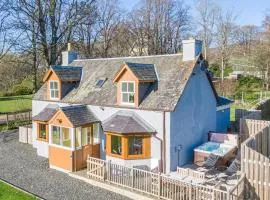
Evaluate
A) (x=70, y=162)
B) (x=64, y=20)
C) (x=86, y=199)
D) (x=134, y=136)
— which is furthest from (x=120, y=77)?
(x=64, y=20)

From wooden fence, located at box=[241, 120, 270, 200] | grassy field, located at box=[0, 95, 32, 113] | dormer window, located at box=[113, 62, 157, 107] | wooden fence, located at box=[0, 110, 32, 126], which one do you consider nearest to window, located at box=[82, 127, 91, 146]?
dormer window, located at box=[113, 62, 157, 107]

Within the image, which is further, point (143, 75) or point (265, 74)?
point (265, 74)

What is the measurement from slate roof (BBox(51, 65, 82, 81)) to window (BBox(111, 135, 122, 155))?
25.7 ft

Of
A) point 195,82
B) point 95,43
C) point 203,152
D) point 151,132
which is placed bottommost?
point 203,152

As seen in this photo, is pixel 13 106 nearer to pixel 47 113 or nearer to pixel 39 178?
pixel 47 113

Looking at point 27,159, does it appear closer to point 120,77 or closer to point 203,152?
point 120,77

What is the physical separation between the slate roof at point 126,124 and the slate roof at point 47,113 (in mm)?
5259

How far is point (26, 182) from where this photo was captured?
1847 cm

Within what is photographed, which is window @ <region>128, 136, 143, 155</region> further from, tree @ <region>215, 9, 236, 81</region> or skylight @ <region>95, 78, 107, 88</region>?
tree @ <region>215, 9, 236, 81</region>

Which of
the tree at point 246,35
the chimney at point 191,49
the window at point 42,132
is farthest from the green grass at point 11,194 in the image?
the tree at point 246,35

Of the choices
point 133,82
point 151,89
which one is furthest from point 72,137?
point 151,89

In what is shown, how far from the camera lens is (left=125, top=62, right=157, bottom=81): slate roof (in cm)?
2019

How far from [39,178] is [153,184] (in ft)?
24.9

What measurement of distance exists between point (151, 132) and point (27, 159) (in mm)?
10125
